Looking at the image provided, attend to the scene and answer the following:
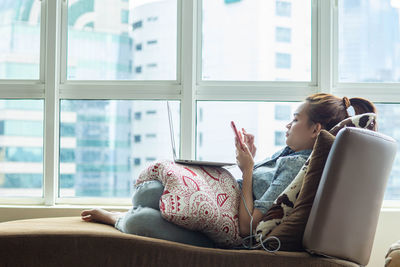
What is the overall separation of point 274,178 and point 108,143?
127 cm

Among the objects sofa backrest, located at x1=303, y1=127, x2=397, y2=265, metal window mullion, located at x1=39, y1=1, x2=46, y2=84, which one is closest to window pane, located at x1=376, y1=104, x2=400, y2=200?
sofa backrest, located at x1=303, y1=127, x2=397, y2=265

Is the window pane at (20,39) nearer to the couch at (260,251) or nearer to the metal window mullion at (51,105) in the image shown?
the metal window mullion at (51,105)

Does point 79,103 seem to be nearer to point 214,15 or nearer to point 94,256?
point 214,15

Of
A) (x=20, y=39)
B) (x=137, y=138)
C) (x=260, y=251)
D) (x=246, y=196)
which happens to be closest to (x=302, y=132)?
(x=246, y=196)

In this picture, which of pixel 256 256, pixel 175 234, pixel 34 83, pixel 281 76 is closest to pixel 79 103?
pixel 34 83

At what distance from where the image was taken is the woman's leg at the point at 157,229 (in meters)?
1.64

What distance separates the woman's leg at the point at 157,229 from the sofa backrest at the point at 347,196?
1.27 ft

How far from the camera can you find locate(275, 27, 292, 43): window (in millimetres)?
2777

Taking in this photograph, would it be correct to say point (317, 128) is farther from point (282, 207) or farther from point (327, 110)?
point (282, 207)

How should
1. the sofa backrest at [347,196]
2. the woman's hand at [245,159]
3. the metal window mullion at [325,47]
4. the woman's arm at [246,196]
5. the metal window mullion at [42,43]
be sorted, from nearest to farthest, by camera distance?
the sofa backrest at [347,196] < the woman's arm at [246,196] < the woman's hand at [245,159] < the metal window mullion at [325,47] < the metal window mullion at [42,43]

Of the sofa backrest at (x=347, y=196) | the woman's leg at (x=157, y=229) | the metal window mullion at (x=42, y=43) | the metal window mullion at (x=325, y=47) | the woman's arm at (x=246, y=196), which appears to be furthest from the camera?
the metal window mullion at (x=42, y=43)

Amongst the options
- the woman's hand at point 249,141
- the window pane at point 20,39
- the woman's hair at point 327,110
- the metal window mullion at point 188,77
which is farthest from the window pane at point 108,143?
the woman's hair at point 327,110

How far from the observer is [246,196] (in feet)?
6.03

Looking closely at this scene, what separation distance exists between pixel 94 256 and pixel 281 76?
5.48 feet
